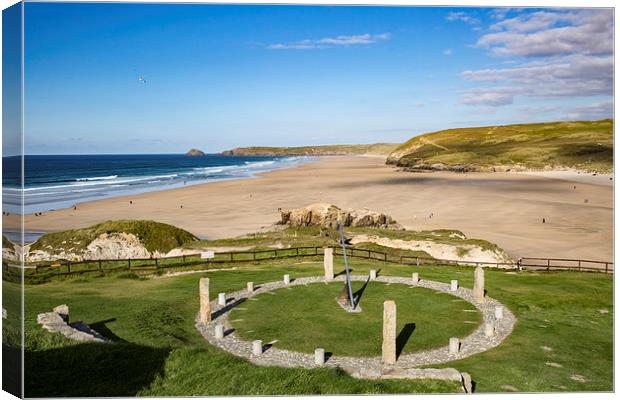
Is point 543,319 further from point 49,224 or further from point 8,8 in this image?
point 49,224

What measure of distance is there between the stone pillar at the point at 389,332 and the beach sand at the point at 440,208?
24757 millimetres

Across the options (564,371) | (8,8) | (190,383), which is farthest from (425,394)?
(8,8)

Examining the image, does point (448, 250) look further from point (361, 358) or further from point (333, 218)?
point (361, 358)

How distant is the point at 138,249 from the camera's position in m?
31.4

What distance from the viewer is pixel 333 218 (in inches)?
1588

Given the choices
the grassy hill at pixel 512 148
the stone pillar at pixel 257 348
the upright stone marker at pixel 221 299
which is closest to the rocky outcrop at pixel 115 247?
the upright stone marker at pixel 221 299

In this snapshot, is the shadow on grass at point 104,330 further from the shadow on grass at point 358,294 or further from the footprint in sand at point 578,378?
the footprint in sand at point 578,378

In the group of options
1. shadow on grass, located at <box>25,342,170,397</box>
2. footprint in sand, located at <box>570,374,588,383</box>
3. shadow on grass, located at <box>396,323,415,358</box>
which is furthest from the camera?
shadow on grass, located at <box>396,323,415,358</box>

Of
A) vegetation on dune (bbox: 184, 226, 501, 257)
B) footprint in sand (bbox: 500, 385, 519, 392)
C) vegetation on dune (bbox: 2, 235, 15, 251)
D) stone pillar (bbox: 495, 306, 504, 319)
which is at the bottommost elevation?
footprint in sand (bbox: 500, 385, 519, 392)

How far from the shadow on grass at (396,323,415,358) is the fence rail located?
33.3ft

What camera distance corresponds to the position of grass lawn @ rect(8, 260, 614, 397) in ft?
39.5

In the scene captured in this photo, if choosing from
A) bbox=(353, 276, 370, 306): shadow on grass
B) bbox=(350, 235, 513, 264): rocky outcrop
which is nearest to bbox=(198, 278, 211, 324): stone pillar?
bbox=(353, 276, 370, 306): shadow on grass

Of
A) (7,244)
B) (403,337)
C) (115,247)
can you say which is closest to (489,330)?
(403,337)

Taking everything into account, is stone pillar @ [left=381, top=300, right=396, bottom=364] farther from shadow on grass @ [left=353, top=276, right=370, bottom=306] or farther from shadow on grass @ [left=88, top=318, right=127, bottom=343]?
shadow on grass @ [left=88, top=318, right=127, bottom=343]
